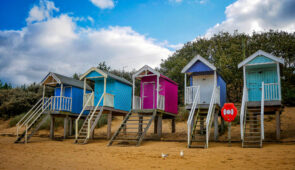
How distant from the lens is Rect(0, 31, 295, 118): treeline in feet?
80.5

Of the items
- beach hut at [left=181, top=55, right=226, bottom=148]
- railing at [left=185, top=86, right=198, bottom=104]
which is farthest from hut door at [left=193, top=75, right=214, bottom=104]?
railing at [left=185, top=86, right=198, bottom=104]

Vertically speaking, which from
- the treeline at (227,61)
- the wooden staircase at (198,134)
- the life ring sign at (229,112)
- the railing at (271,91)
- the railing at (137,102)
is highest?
the treeline at (227,61)

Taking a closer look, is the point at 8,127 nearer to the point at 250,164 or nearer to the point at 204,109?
the point at 204,109

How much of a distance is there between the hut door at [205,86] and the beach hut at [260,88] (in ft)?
7.05

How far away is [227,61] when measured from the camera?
24.5 metres

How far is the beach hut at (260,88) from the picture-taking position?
14.5 m

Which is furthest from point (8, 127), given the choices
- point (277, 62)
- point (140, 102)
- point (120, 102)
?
point (277, 62)

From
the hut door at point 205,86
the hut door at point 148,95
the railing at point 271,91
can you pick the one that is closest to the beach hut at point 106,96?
the hut door at point 148,95

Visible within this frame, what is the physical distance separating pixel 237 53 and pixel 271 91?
445 inches

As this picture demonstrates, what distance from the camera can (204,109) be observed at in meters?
16.3

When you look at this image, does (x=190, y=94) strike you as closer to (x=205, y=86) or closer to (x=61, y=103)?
(x=205, y=86)

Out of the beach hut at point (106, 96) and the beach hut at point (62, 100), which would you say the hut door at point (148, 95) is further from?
the beach hut at point (62, 100)

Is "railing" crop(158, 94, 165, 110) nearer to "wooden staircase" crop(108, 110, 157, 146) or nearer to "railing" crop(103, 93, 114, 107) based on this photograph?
"wooden staircase" crop(108, 110, 157, 146)

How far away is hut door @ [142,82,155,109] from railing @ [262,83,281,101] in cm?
759
